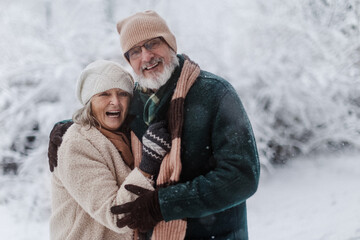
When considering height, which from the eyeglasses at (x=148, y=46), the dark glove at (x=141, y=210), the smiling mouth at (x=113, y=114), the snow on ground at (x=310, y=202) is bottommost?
the snow on ground at (x=310, y=202)

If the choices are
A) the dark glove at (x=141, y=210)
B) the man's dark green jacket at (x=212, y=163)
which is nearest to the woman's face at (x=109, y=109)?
the man's dark green jacket at (x=212, y=163)

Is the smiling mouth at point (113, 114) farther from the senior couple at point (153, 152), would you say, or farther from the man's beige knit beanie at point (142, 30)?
the man's beige knit beanie at point (142, 30)

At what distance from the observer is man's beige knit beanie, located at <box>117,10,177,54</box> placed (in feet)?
5.76

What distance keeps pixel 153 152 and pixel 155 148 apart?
27 millimetres

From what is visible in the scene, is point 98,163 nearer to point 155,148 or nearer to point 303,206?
point 155,148

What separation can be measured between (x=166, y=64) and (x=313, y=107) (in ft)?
14.9

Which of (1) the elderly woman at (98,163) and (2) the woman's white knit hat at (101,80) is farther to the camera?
(2) the woman's white knit hat at (101,80)

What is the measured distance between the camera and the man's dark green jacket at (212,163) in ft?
4.69

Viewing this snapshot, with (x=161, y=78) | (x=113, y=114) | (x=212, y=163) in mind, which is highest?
(x=161, y=78)

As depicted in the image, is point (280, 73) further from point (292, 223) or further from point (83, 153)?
point (83, 153)

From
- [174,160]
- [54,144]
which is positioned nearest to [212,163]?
[174,160]

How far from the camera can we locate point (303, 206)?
15.2ft

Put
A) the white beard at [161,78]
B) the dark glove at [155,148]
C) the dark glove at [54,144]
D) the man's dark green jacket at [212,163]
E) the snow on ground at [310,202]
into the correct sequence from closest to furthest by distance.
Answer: the man's dark green jacket at [212,163]
the dark glove at [155,148]
the white beard at [161,78]
the dark glove at [54,144]
the snow on ground at [310,202]

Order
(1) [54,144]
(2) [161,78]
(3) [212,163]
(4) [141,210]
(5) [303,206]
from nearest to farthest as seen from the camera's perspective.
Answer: (4) [141,210] < (3) [212,163] < (2) [161,78] < (1) [54,144] < (5) [303,206]
